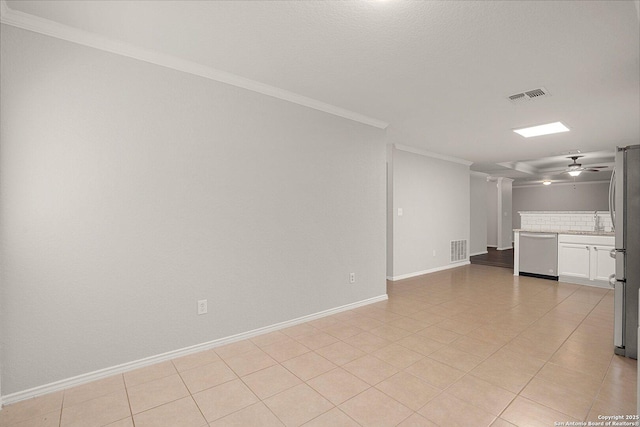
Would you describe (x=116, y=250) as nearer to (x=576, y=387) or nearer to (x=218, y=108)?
(x=218, y=108)

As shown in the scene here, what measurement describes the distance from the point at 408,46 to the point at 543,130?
11.8 feet

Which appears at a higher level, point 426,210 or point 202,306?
point 426,210

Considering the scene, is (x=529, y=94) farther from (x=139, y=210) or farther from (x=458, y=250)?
(x=458, y=250)

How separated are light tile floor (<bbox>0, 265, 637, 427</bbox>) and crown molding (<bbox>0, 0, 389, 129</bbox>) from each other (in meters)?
2.51

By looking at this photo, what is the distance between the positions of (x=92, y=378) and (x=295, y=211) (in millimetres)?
2208

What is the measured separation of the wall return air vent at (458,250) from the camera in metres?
7.16

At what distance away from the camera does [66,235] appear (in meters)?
2.16

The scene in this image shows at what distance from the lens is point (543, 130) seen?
4668mm

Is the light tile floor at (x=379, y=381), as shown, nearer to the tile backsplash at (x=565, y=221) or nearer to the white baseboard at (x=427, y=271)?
the white baseboard at (x=427, y=271)

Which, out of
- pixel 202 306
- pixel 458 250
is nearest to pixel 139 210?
pixel 202 306

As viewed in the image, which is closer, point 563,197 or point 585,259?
point 585,259

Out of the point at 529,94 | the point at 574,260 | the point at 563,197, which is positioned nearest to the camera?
the point at 529,94

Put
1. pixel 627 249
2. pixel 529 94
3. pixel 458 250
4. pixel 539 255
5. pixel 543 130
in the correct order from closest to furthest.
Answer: pixel 627 249 < pixel 529 94 < pixel 543 130 < pixel 539 255 < pixel 458 250

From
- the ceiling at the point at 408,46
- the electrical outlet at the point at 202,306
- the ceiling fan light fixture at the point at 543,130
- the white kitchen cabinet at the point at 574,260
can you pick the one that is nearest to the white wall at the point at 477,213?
the white kitchen cabinet at the point at 574,260
